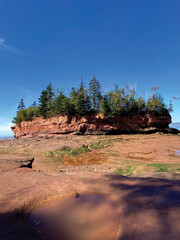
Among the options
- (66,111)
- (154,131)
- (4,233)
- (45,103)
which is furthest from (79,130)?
(4,233)

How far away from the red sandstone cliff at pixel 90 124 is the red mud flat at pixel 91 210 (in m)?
18.1

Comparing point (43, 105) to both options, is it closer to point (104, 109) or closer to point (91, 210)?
point (104, 109)

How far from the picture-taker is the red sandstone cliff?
20969 mm

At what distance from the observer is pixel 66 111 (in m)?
21.2

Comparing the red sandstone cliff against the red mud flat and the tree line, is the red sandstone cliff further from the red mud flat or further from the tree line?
the red mud flat

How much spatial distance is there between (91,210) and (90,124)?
64.0 ft

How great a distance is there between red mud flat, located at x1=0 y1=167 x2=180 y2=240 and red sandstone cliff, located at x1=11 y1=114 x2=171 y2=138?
714 inches

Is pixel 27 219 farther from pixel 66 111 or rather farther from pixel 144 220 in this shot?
pixel 66 111

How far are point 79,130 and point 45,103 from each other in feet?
31.5

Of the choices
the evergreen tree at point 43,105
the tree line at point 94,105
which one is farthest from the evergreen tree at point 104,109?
the evergreen tree at point 43,105

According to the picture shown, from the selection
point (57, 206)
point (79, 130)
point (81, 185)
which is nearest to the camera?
point (57, 206)

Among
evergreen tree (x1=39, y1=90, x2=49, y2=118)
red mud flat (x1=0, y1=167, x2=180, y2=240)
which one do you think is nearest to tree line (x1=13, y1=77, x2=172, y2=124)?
evergreen tree (x1=39, y1=90, x2=49, y2=118)

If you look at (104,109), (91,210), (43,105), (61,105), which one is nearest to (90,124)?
(104,109)

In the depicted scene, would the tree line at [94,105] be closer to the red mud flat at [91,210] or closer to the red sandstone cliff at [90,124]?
the red sandstone cliff at [90,124]
